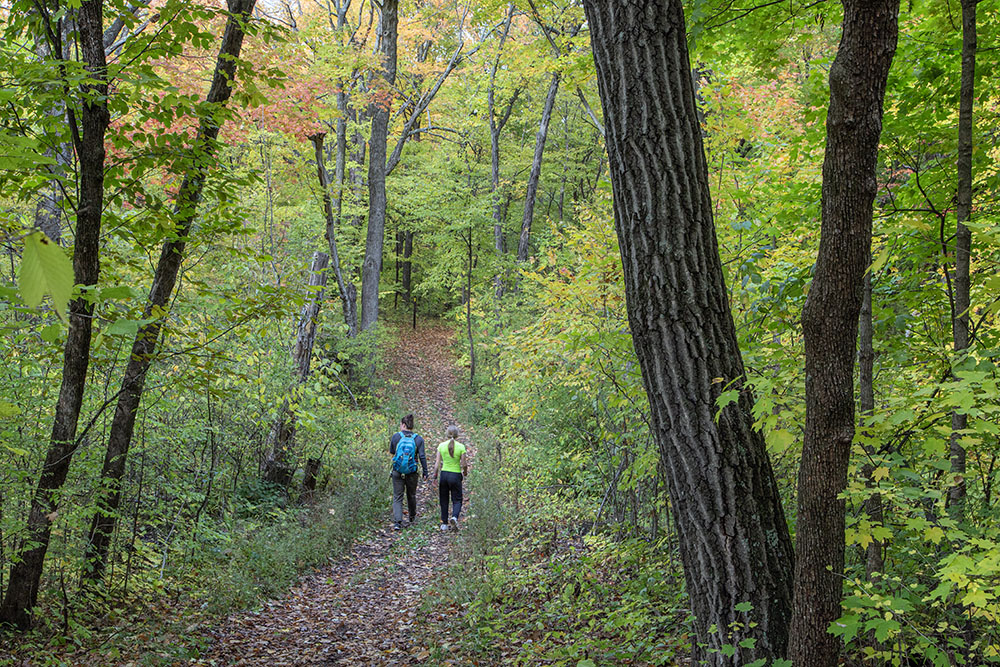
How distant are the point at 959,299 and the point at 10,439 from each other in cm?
605

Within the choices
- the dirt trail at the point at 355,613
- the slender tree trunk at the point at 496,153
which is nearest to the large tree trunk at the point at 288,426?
the dirt trail at the point at 355,613

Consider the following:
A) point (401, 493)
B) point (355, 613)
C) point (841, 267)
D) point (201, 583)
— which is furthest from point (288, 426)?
point (841, 267)

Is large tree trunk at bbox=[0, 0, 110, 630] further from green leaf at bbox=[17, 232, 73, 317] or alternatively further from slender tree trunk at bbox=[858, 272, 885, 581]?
slender tree trunk at bbox=[858, 272, 885, 581]

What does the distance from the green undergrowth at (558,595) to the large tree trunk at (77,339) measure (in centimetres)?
308

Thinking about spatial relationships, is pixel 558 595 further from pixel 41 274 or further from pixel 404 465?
pixel 41 274

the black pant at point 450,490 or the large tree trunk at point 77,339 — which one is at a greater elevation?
the large tree trunk at point 77,339

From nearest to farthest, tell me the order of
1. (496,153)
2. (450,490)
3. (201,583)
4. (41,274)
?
(41,274) → (201,583) → (450,490) → (496,153)

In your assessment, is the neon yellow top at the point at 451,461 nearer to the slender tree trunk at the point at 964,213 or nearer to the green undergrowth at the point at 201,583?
the green undergrowth at the point at 201,583

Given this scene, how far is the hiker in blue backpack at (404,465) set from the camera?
9531 mm

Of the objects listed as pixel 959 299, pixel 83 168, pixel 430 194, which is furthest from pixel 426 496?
pixel 430 194

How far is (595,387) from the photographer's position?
633 centimetres

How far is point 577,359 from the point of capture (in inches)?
251

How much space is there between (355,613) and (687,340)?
529 centimetres

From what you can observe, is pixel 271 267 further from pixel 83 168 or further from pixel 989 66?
pixel 989 66
